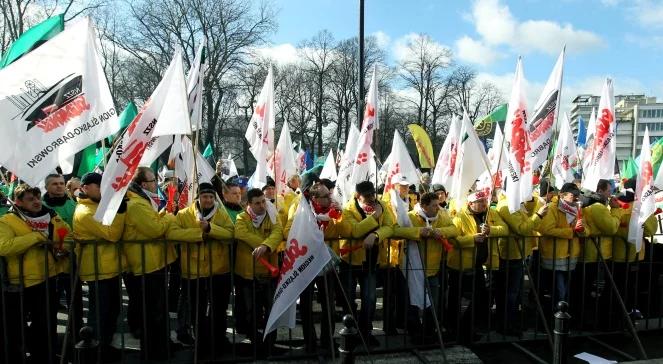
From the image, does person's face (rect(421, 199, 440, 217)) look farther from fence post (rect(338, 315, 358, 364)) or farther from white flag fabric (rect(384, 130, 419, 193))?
fence post (rect(338, 315, 358, 364))

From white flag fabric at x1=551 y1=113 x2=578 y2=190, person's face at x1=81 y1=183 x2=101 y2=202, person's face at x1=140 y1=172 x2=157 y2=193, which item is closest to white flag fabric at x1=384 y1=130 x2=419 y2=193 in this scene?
person's face at x1=140 y1=172 x2=157 y2=193

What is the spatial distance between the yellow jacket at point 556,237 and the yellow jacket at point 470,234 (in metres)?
0.54

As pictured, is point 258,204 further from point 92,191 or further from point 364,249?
point 92,191

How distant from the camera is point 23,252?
445 cm

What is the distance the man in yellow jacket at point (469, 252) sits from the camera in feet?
18.5

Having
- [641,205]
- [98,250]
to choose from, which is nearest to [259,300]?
[98,250]

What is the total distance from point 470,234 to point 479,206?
1.29ft

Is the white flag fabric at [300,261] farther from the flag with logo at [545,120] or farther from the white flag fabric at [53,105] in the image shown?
the flag with logo at [545,120]

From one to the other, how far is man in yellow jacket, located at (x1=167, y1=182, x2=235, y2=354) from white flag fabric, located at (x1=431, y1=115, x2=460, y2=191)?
4.69 m

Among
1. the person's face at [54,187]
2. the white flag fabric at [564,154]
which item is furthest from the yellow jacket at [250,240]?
the white flag fabric at [564,154]

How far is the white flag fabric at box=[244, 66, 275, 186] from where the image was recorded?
6039mm

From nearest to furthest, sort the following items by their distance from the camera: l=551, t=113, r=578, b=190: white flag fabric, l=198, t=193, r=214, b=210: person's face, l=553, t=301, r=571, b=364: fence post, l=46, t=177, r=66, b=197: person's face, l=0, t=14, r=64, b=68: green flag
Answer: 1. l=553, t=301, r=571, b=364: fence post
2. l=198, t=193, r=214, b=210: person's face
3. l=46, t=177, r=66, b=197: person's face
4. l=0, t=14, r=64, b=68: green flag
5. l=551, t=113, r=578, b=190: white flag fabric

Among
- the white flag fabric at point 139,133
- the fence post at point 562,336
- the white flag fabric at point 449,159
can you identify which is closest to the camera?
the fence post at point 562,336

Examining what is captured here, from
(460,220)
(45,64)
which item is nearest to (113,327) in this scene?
(45,64)
